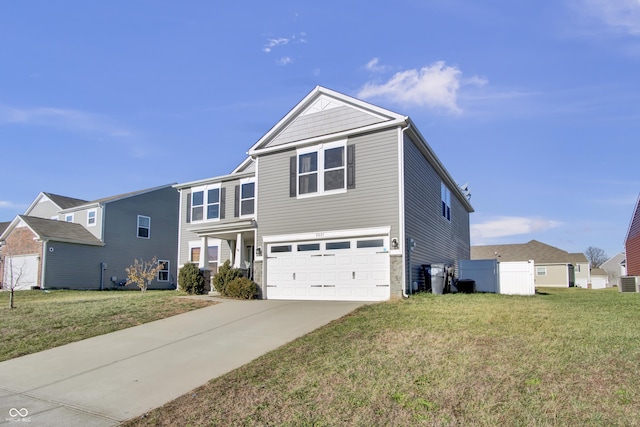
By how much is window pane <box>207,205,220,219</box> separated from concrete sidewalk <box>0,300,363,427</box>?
8.53 metres

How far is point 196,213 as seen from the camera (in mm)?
20609

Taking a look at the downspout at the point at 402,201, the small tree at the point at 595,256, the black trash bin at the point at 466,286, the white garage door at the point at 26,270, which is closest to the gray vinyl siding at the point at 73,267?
the white garage door at the point at 26,270

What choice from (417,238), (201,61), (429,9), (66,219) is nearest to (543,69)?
(429,9)

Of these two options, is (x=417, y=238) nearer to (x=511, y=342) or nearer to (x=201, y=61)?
(x=511, y=342)

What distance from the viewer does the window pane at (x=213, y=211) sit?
19844 millimetres

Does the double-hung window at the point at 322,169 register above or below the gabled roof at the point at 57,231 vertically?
above

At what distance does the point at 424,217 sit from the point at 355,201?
3.40m

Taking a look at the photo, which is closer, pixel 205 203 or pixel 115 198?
pixel 205 203

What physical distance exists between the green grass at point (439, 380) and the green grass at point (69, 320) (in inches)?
205

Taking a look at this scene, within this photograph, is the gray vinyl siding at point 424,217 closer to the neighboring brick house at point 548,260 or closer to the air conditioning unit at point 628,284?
the air conditioning unit at point 628,284

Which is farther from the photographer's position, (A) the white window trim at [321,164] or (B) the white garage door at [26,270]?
(B) the white garage door at [26,270]

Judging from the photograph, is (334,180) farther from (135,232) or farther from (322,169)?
(135,232)

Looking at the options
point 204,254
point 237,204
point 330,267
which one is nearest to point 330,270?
point 330,267

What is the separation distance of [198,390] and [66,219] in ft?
93.9
